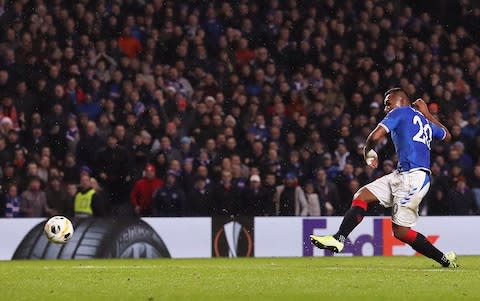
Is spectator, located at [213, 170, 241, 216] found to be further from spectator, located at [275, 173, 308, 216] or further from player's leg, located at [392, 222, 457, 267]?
player's leg, located at [392, 222, 457, 267]

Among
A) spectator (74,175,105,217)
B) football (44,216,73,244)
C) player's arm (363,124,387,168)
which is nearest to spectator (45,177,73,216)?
spectator (74,175,105,217)

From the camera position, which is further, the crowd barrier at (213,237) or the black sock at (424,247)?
the crowd barrier at (213,237)

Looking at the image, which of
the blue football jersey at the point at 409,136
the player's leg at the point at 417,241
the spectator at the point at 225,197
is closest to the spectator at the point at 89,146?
the spectator at the point at 225,197

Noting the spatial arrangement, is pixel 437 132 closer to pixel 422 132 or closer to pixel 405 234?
pixel 422 132

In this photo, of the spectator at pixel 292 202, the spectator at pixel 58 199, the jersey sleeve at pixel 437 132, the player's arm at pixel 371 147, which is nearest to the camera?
the player's arm at pixel 371 147

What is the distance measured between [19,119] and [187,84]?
3.68 metres

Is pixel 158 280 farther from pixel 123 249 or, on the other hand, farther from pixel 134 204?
pixel 134 204

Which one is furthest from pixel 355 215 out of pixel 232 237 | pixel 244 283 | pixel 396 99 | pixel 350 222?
pixel 232 237

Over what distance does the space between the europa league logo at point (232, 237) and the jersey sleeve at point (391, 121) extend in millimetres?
6839

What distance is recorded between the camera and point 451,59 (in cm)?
2616

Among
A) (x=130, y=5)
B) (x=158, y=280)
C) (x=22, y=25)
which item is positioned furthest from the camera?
(x=130, y=5)

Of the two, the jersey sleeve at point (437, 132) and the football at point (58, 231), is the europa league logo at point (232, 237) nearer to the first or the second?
the football at point (58, 231)

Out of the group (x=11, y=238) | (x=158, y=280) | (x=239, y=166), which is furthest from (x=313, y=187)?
(x=158, y=280)

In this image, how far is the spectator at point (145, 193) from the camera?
2022 centimetres
